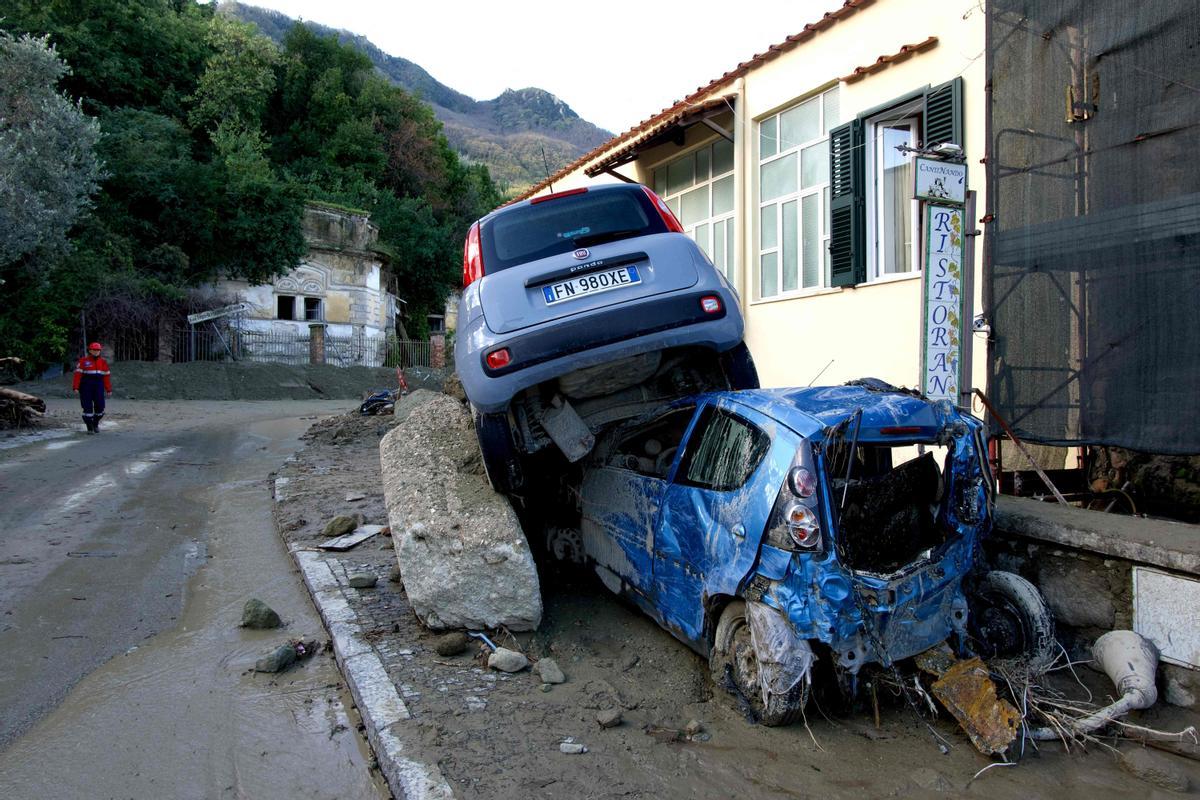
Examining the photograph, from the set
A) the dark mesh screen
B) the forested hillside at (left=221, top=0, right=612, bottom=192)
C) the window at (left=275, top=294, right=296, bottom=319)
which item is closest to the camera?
the dark mesh screen

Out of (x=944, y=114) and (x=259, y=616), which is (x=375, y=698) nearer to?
(x=259, y=616)

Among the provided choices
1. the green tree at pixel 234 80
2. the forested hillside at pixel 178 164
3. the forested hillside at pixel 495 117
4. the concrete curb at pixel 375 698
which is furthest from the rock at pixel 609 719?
the forested hillside at pixel 495 117

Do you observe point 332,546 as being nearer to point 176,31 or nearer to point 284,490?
point 284,490

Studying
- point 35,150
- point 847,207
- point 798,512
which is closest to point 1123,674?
point 798,512

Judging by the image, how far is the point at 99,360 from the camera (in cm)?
1577

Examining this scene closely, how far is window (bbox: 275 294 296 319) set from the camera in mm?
36125

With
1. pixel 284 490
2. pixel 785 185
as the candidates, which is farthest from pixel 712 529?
pixel 785 185

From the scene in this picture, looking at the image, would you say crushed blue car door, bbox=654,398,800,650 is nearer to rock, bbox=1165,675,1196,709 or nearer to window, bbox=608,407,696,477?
window, bbox=608,407,696,477

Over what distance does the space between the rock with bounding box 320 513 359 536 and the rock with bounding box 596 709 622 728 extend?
4.18 m

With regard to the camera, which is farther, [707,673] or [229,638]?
[229,638]

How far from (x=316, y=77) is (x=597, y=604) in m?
49.3

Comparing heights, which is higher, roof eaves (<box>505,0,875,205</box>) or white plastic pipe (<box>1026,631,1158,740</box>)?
roof eaves (<box>505,0,875,205</box>)

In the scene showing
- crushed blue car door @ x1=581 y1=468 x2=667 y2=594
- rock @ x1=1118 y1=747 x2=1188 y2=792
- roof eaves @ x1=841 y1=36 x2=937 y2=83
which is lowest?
rock @ x1=1118 y1=747 x2=1188 y2=792

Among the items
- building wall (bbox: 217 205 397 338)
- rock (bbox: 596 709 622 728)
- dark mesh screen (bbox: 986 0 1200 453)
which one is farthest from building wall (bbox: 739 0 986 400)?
building wall (bbox: 217 205 397 338)
